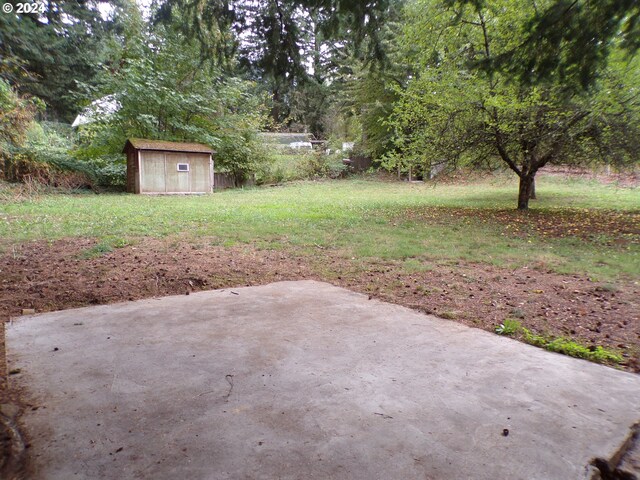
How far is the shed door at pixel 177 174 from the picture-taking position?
19.1m

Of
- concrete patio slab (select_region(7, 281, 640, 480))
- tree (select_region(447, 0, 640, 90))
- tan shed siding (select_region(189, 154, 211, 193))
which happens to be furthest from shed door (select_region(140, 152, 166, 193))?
tree (select_region(447, 0, 640, 90))

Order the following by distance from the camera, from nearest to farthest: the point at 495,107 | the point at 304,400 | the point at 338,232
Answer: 1. the point at 304,400
2. the point at 338,232
3. the point at 495,107

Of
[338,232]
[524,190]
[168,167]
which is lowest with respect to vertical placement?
[338,232]

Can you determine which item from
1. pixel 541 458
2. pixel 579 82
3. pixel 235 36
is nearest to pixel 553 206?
pixel 579 82

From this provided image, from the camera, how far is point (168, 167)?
19.0m

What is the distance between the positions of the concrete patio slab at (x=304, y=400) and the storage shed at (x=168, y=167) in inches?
635

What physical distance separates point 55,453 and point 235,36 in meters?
4.77

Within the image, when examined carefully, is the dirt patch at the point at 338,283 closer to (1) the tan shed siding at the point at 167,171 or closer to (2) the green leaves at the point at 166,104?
(1) the tan shed siding at the point at 167,171

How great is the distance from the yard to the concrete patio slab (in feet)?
2.38

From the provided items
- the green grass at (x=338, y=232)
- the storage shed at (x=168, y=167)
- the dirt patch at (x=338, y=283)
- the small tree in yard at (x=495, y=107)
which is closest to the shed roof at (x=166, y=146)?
the storage shed at (x=168, y=167)

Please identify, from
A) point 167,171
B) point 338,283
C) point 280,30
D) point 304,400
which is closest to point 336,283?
point 338,283

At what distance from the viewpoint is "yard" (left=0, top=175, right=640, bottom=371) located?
155 inches

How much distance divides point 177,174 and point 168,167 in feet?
1.71

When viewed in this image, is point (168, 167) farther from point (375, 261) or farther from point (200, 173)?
point (375, 261)
